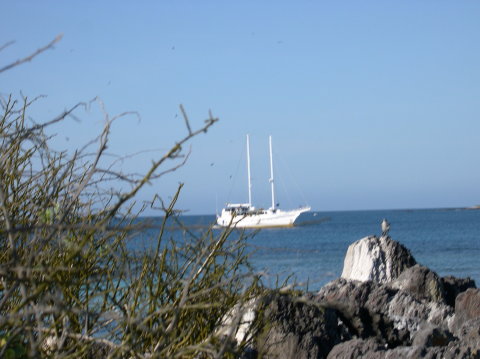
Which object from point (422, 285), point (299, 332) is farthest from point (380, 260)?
point (299, 332)

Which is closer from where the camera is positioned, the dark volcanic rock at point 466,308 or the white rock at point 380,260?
the dark volcanic rock at point 466,308

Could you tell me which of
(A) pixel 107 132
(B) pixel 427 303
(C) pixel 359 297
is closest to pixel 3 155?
(A) pixel 107 132

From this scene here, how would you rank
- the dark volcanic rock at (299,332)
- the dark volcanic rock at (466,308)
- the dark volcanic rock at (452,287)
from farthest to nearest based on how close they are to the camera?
the dark volcanic rock at (452,287) → the dark volcanic rock at (466,308) → the dark volcanic rock at (299,332)

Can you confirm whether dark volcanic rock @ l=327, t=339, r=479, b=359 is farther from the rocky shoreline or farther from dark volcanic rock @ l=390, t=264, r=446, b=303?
dark volcanic rock @ l=390, t=264, r=446, b=303

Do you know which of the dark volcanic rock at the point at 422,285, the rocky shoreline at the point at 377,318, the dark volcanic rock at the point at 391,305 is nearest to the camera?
the rocky shoreline at the point at 377,318

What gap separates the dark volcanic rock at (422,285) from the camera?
32.8 feet

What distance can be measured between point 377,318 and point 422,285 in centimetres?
268

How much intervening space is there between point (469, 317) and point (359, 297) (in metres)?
1.06

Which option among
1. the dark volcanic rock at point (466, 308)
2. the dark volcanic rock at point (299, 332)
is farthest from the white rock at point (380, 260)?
the dark volcanic rock at point (299, 332)

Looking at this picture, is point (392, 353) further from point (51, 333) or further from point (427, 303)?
point (427, 303)

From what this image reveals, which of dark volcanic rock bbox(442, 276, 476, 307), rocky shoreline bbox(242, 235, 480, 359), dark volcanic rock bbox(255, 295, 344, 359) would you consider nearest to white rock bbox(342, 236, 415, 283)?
rocky shoreline bbox(242, 235, 480, 359)

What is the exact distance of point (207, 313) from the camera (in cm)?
493

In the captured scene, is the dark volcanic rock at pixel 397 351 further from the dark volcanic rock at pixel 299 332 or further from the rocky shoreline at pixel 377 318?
the dark volcanic rock at pixel 299 332

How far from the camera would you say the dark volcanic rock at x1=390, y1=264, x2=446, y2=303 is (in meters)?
9.99
